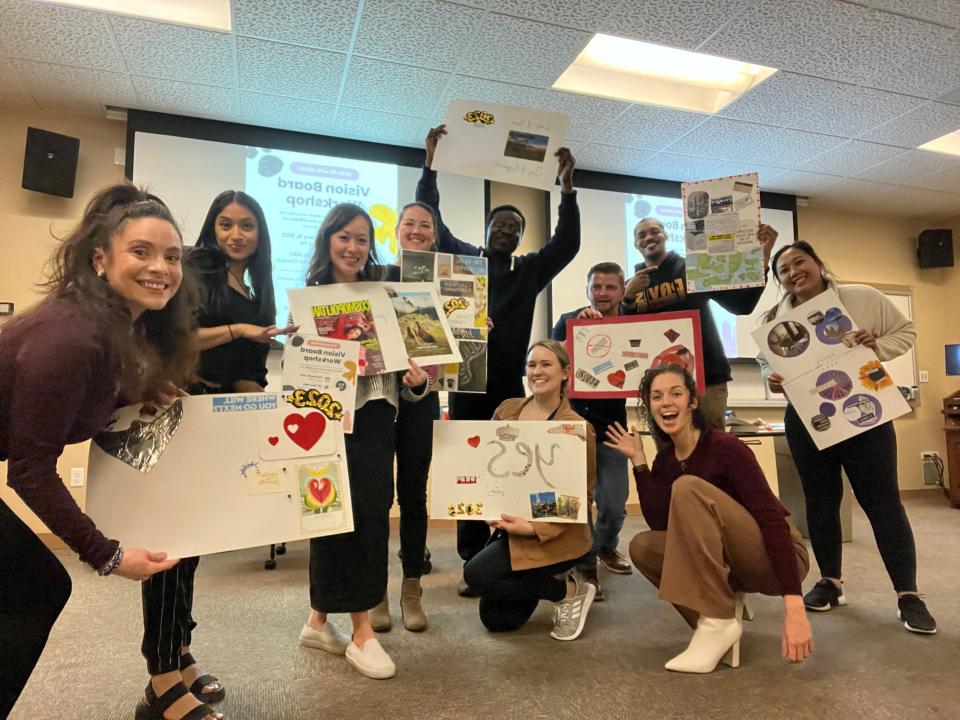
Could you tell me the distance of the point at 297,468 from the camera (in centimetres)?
135

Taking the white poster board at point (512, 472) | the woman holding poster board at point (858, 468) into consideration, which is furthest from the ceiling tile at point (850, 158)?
the white poster board at point (512, 472)

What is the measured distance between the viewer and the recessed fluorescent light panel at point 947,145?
14.0ft

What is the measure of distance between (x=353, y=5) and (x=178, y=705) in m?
2.83

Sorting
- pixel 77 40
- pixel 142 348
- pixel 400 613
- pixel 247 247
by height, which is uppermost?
pixel 77 40

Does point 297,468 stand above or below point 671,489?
above

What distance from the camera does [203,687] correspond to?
1.52 meters

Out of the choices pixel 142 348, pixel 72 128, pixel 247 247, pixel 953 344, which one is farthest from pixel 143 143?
pixel 953 344

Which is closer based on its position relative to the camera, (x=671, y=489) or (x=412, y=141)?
(x=671, y=489)

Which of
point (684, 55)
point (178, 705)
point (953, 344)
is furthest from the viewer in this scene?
point (953, 344)

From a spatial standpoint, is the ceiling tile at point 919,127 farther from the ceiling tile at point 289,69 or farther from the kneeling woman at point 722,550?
the ceiling tile at point 289,69

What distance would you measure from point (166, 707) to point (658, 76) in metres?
3.89

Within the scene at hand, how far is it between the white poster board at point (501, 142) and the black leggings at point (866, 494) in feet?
4.90

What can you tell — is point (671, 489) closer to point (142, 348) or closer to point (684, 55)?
point (142, 348)

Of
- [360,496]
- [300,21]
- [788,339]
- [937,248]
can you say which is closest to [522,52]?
[300,21]
